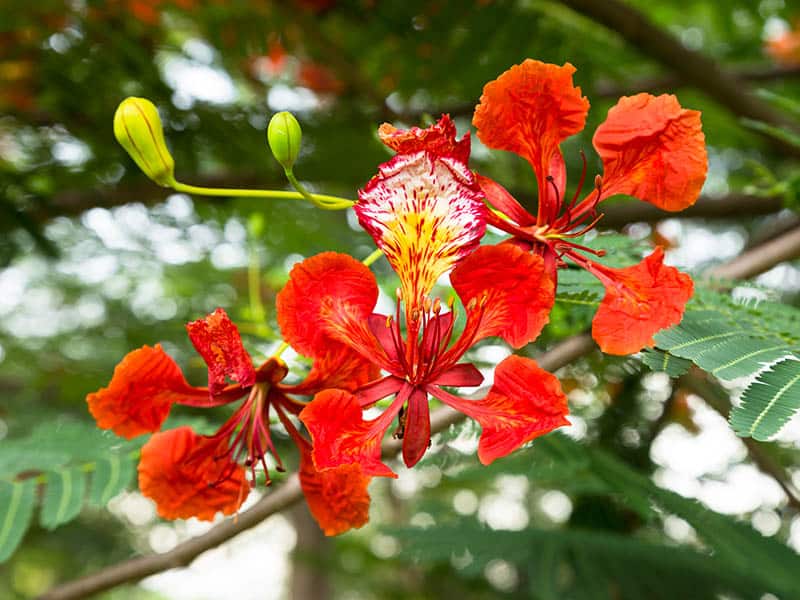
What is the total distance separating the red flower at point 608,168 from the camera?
0.97m

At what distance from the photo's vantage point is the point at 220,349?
42.3 inches

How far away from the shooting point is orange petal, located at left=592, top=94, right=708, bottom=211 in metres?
1.02

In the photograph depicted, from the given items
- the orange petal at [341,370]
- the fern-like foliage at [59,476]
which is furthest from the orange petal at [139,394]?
the fern-like foliage at [59,476]

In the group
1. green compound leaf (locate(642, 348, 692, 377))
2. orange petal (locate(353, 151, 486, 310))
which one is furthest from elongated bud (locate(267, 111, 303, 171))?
green compound leaf (locate(642, 348, 692, 377))

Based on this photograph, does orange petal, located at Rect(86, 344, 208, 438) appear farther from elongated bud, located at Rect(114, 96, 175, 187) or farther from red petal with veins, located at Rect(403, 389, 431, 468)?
red petal with veins, located at Rect(403, 389, 431, 468)

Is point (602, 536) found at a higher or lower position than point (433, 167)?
lower

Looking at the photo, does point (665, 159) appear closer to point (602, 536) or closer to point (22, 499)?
point (22, 499)

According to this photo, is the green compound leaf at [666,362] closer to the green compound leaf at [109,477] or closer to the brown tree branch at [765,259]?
the brown tree branch at [765,259]

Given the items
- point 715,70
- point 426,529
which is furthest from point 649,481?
point 715,70

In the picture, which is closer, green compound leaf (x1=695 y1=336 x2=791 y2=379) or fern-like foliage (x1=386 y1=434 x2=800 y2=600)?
green compound leaf (x1=695 y1=336 x2=791 y2=379)

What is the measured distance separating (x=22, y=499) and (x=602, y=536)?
4.96 feet

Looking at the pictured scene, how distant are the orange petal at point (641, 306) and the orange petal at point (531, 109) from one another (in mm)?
175

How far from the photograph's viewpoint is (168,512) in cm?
118

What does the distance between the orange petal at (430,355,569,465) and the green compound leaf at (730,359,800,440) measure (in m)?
0.21
